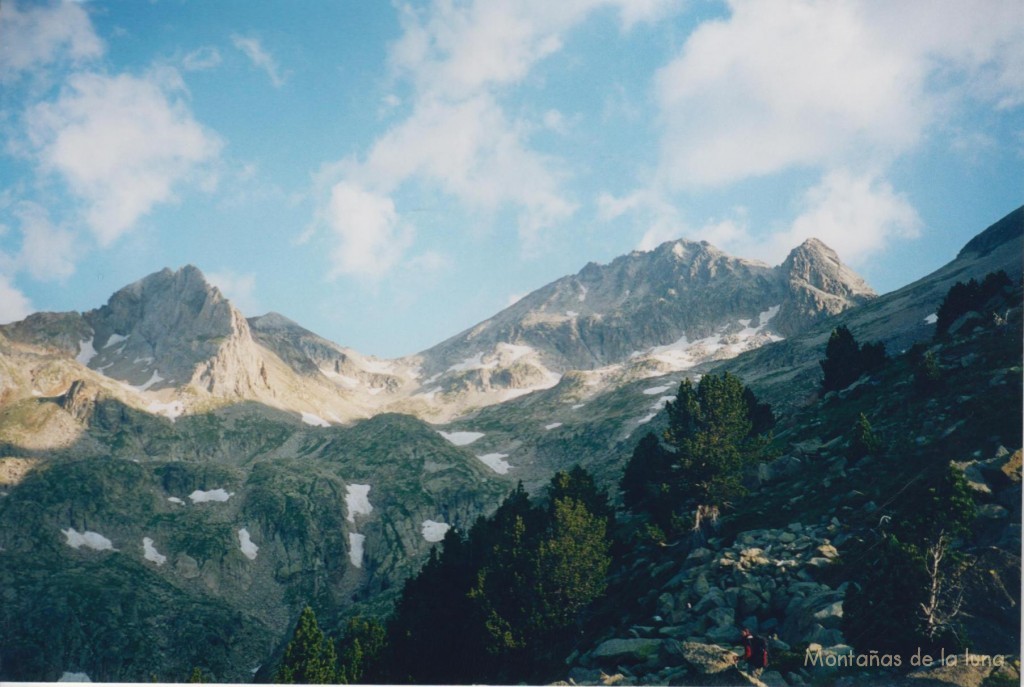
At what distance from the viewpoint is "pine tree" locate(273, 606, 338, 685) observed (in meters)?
32.5

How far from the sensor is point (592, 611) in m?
35.8

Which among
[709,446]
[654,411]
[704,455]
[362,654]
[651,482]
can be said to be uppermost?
[654,411]

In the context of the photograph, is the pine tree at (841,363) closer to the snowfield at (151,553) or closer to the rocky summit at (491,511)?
the rocky summit at (491,511)

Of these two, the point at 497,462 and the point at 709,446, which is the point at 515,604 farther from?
the point at 497,462

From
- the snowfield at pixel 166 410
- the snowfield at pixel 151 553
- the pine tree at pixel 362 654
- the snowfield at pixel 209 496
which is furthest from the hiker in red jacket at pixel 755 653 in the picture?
the snowfield at pixel 166 410

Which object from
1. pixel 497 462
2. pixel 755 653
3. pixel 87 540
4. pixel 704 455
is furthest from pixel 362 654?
pixel 497 462

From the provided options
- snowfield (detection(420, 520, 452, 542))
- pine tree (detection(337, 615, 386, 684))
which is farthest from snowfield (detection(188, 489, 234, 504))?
pine tree (detection(337, 615, 386, 684))

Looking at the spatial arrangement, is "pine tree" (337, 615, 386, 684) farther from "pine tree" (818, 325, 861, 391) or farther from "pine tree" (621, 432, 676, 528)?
"pine tree" (818, 325, 861, 391)

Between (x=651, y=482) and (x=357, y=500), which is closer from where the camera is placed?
(x=651, y=482)

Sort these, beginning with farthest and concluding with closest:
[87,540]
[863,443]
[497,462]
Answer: [497,462] < [87,540] < [863,443]

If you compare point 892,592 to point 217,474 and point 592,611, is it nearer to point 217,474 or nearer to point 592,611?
point 592,611

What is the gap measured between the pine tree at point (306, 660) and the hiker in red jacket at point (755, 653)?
21501 millimetres

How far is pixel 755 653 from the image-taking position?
2292 cm

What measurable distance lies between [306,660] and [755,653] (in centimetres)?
2304
